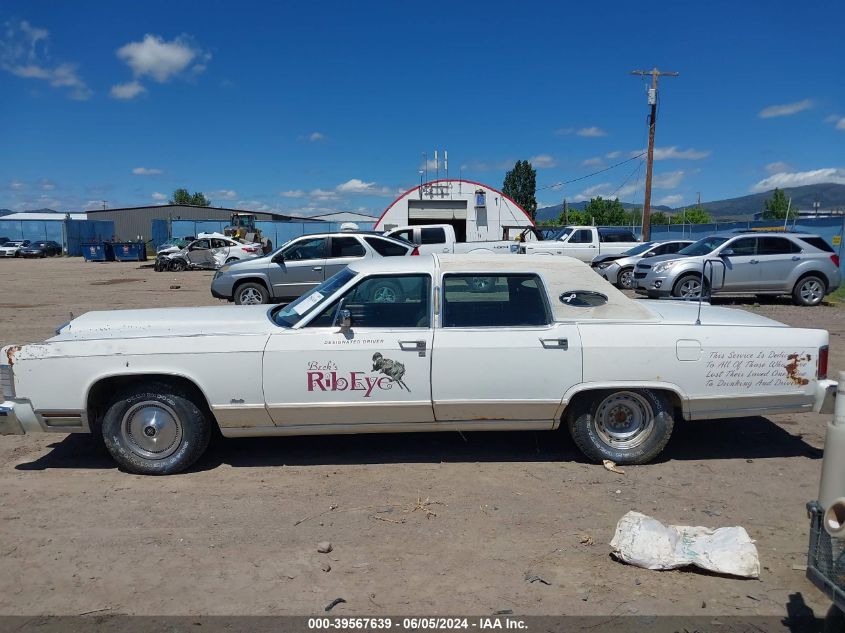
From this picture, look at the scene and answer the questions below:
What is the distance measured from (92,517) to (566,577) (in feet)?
9.55

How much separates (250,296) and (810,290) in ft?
39.9

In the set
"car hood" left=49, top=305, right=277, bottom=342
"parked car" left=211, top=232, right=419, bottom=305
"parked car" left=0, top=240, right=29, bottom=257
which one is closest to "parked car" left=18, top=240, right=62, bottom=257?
"parked car" left=0, top=240, right=29, bottom=257

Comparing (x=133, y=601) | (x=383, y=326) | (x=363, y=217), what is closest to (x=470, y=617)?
(x=133, y=601)

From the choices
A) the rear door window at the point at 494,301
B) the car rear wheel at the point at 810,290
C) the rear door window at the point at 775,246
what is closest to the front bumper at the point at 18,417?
the rear door window at the point at 494,301

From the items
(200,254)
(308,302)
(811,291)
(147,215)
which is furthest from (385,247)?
(147,215)

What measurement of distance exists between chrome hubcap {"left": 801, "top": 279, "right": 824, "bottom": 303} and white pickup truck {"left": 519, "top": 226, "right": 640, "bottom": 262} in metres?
7.31

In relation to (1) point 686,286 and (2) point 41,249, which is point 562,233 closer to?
(1) point 686,286

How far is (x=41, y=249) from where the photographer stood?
47562mm

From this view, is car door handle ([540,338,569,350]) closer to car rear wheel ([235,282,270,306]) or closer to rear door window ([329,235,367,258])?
rear door window ([329,235,367,258])

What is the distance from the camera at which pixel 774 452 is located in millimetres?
5203

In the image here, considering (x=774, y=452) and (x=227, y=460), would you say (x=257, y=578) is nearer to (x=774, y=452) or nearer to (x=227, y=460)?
(x=227, y=460)

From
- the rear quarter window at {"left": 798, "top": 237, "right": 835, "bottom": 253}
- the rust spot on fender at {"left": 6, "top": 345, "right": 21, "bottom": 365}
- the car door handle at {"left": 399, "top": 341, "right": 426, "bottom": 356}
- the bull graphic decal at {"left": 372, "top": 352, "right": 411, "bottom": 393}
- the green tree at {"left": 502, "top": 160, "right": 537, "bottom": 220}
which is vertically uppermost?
the green tree at {"left": 502, "top": 160, "right": 537, "bottom": 220}

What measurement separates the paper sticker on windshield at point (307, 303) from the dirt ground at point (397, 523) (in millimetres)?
1161

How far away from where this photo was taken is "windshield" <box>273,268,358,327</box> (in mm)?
4785
